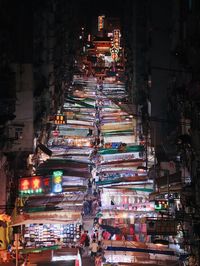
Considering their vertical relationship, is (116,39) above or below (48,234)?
above

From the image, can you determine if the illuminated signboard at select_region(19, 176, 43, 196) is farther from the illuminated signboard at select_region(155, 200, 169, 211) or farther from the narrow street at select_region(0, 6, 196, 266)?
the illuminated signboard at select_region(155, 200, 169, 211)

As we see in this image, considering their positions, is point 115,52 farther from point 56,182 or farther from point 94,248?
point 56,182

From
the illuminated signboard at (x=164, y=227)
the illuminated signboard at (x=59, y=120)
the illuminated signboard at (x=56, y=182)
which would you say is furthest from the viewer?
the illuminated signboard at (x=59, y=120)

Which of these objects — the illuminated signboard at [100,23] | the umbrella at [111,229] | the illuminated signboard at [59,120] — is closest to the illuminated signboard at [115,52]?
the illuminated signboard at [100,23]

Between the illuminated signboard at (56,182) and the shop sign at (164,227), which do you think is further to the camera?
the illuminated signboard at (56,182)

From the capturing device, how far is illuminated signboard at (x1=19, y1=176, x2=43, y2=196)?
2300 cm

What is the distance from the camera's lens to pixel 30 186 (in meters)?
23.0

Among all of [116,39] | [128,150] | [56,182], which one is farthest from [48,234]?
[116,39]

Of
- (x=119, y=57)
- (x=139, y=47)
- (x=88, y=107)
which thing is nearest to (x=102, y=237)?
(x=88, y=107)

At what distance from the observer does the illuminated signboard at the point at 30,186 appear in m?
23.0

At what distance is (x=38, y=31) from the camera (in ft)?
136

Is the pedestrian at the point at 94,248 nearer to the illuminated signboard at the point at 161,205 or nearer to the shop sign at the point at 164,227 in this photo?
the illuminated signboard at the point at 161,205

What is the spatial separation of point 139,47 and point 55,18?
10.3 meters

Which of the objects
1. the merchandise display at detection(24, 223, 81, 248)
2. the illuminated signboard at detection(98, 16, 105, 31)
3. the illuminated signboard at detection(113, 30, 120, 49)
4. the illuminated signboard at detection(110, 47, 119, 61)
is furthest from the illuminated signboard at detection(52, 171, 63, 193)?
the illuminated signboard at detection(98, 16, 105, 31)
